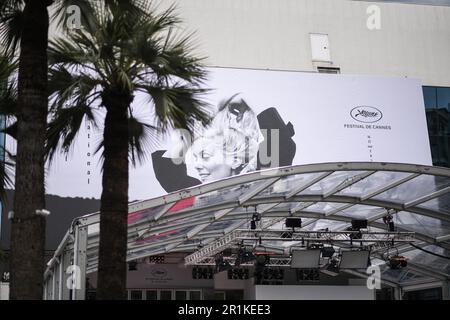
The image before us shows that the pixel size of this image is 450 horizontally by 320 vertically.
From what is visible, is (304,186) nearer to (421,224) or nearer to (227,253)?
(421,224)

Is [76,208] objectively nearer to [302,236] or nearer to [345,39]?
[302,236]

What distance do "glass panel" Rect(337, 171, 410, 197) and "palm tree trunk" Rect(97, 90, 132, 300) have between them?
22.5 feet

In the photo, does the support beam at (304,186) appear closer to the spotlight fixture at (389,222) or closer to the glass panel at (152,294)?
the spotlight fixture at (389,222)

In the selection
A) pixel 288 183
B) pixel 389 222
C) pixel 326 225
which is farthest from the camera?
pixel 326 225

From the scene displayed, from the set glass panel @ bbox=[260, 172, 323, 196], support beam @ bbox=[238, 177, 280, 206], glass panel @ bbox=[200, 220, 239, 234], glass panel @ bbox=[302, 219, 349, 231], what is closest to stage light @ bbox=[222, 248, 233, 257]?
glass panel @ bbox=[200, 220, 239, 234]

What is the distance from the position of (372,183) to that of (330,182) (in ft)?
3.26

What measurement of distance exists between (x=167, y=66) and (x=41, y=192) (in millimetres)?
2751

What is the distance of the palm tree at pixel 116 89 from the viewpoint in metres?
10.1

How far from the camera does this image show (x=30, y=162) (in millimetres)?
9297

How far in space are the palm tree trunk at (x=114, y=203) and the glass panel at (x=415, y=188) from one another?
7692mm

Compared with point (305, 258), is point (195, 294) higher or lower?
lower

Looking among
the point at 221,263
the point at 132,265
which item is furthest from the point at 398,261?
the point at 132,265
